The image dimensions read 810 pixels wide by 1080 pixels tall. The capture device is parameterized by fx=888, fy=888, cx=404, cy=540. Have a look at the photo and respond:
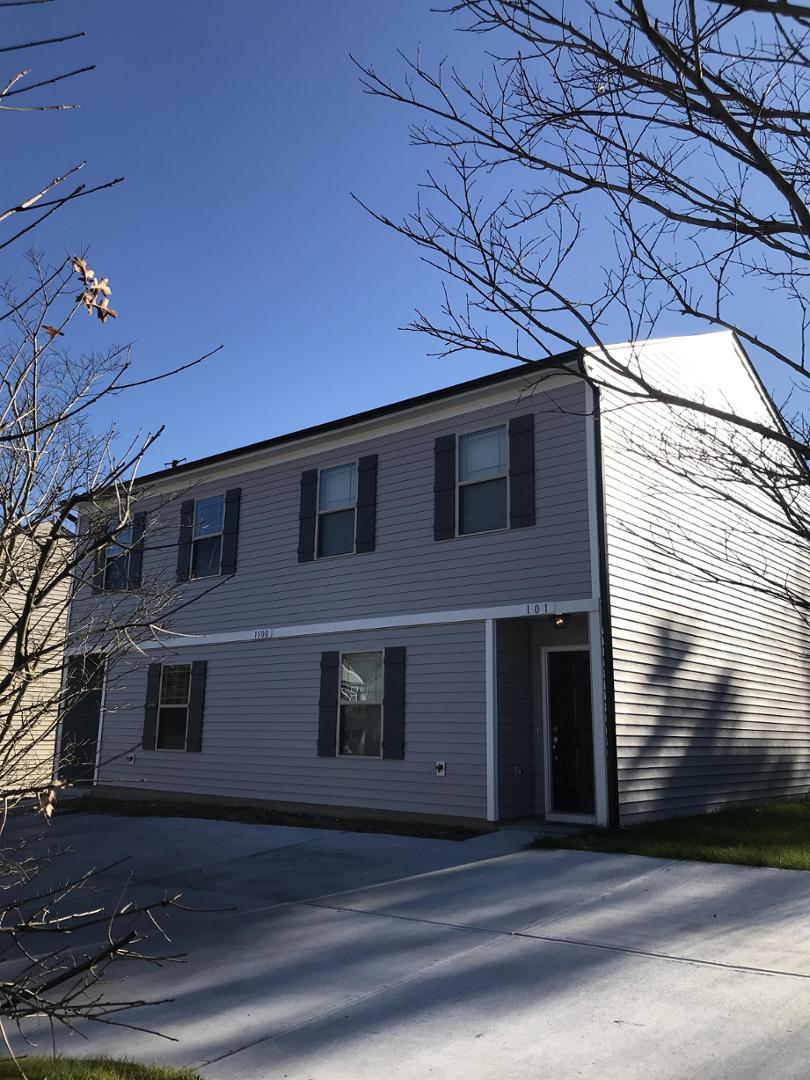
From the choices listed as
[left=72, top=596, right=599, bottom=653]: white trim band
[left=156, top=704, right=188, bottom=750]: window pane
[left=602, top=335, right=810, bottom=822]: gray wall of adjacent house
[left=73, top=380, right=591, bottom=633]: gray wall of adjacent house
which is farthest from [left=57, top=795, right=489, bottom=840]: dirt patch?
[left=73, top=380, right=591, bottom=633]: gray wall of adjacent house

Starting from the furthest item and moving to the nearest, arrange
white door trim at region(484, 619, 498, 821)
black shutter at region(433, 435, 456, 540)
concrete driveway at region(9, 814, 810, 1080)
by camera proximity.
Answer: black shutter at region(433, 435, 456, 540) → white door trim at region(484, 619, 498, 821) → concrete driveway at region(9, 814, 810, 1080)

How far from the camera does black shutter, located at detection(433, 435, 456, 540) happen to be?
11.1 m

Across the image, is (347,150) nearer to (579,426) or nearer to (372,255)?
(372,255)

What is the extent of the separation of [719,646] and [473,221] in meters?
9.65

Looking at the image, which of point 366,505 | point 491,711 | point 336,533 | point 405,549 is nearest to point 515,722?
point 491,711

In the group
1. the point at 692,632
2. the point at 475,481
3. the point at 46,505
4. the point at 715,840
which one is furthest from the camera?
the point at 692,632

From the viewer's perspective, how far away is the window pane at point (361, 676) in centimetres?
1154

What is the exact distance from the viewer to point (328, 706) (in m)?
11.9

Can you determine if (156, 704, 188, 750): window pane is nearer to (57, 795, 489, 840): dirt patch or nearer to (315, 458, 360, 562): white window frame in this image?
(57, 795, 489, 840): dirt patch

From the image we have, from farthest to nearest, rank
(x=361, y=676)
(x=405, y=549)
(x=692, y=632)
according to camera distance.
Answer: (x=361, y=676) → (x=405, y=549) → (x=692, y=632)

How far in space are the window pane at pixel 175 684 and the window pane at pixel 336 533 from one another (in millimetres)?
3338

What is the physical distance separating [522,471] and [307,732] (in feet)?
15.3

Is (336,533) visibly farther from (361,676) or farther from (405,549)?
(361,676)

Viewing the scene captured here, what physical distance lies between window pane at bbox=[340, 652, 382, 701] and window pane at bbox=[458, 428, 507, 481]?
2.64m
